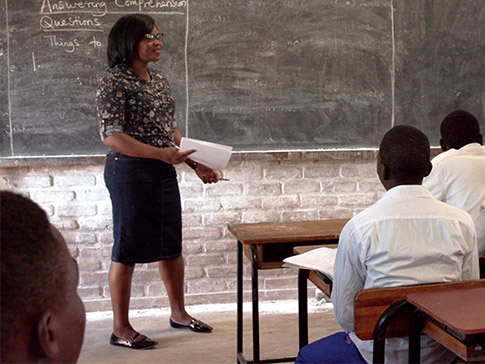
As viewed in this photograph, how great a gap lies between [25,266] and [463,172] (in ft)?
6.55

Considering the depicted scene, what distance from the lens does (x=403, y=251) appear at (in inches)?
57.9

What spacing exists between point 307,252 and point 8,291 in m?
1.51

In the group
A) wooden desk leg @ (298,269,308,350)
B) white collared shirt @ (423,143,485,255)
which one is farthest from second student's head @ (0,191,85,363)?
white collared shirt @ (423,143,485,255)

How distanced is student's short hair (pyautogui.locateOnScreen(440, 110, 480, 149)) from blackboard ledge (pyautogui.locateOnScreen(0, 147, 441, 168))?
1.16 m

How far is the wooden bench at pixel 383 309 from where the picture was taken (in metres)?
1.39

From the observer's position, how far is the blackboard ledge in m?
3.25

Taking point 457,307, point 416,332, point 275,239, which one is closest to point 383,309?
point 416,332

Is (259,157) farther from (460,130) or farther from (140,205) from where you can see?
(460,130)

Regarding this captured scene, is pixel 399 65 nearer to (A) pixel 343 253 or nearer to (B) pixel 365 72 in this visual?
(B) pixel 365 72

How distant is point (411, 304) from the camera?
138 centimetres

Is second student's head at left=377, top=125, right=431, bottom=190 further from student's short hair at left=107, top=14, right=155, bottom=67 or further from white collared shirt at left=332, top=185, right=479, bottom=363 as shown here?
student's short hair at left=107, top=14, right=155, bottom=67

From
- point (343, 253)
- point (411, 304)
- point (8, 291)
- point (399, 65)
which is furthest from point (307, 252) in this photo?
point (399, 65)

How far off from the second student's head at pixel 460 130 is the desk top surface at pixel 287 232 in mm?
574

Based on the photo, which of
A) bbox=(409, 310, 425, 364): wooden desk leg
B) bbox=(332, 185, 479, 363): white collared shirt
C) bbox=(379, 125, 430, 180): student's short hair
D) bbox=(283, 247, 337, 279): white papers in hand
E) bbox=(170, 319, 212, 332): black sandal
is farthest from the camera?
bbox=(170, 319, 212, 332): black sandal
